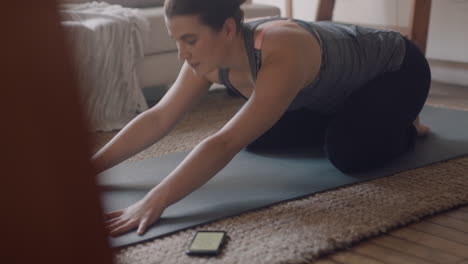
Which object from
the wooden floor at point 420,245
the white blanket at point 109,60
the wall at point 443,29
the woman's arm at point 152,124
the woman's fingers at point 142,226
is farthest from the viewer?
the wall at point 443,29

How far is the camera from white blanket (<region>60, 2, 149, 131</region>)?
2.19 meters

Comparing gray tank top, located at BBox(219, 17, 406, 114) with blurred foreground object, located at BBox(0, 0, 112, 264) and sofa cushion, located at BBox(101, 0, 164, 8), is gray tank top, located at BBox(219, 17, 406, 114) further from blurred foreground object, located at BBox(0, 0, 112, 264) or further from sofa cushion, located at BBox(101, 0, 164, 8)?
sofa cushion, located at BBox(101, 0, 164, 8)

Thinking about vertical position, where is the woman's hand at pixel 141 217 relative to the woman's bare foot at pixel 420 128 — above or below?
above

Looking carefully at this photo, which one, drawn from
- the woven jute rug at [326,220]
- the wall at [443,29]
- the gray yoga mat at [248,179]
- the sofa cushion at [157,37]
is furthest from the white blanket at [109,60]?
the wall at [443,29]

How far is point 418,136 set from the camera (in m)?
1.76

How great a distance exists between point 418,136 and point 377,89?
12.9 inches

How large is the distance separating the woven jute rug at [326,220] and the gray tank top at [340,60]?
0.87 feet

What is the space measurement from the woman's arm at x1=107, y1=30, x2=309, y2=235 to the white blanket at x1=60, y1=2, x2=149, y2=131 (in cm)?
104

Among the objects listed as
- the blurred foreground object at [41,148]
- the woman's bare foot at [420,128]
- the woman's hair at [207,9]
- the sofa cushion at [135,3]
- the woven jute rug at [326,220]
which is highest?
the blurred foreground object at [41,148]

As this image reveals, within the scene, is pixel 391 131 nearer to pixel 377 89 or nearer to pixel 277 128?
pixel 377 89

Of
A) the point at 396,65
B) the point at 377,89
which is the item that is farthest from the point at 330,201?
the point at 396,65

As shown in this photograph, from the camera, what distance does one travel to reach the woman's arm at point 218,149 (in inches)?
46.2

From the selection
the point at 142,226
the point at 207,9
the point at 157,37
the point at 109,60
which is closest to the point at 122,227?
the point at 142,226

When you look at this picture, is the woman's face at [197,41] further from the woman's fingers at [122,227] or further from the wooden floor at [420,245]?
the wooden floor at [420,245]
